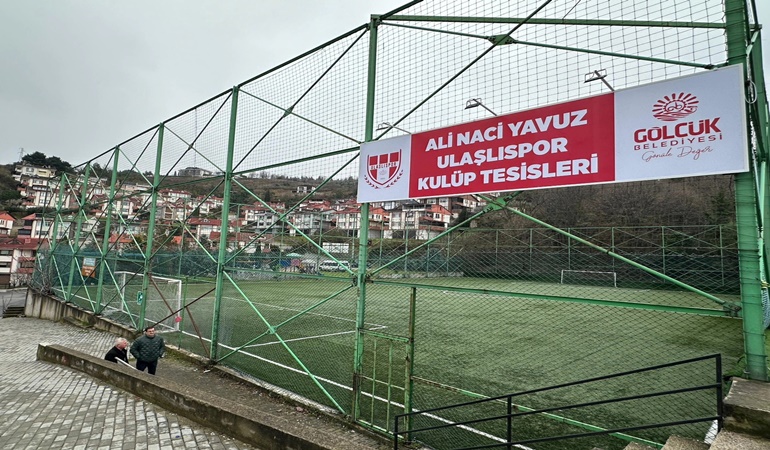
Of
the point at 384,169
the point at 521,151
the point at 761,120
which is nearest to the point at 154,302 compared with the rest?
the point at 384,169

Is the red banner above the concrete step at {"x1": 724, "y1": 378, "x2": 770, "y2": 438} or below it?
above

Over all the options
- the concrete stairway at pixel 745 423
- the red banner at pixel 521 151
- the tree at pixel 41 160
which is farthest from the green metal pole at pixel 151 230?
the tree at pixel 41 160

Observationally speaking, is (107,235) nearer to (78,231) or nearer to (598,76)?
(78,231)

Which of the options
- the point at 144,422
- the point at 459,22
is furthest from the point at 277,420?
the point at 459,22

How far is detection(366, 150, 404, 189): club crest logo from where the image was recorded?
6598 mm

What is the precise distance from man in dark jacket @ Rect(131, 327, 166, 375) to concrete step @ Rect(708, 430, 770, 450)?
9.01 metres

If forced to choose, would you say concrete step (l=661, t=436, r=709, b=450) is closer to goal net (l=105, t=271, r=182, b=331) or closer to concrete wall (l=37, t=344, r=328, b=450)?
concrete wall (l=37, t=344, r=328, b=450)

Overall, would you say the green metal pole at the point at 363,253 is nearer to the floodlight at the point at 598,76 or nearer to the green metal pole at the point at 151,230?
the floodlight at the point at 598,76

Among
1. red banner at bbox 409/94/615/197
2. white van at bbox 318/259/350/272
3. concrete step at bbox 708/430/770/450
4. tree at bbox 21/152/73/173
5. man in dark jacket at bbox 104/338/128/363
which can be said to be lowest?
man in dark jacket at bbox 104/338/128/363

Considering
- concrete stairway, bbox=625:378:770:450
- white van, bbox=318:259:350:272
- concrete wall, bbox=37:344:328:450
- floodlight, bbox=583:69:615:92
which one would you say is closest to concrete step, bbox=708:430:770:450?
concrete stairway, bbox=625:378:770:450

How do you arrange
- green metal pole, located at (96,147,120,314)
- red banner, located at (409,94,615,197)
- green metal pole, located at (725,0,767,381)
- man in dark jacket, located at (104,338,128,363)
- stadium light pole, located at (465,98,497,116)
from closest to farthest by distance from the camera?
1. green metal pole, located at (725,0,767,381)
2. red banner, located at (409,94,615,197)
3. stadium light pole, located at (465,98,497,116)
4. man in dark jacket, located at (104,338,128,363)
5. green metal pole, located at (96,147,120,314)

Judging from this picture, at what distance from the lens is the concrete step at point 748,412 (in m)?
3.00

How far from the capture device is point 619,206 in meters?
22.5

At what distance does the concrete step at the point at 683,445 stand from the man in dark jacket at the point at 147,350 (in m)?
8.71
